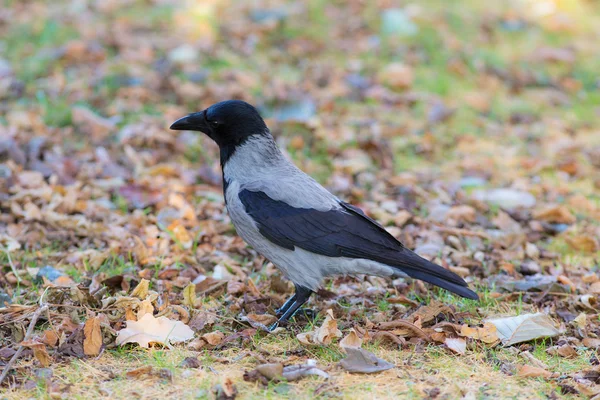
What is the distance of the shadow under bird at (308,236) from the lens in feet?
14.4

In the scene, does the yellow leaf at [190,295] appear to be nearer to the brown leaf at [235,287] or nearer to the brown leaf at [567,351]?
the brown leaf at [235,287]

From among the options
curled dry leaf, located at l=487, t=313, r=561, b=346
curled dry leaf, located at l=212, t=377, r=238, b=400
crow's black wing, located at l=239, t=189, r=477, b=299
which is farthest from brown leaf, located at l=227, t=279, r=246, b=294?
curled dry leaf, located at l=487, t=313, r=561, b=346

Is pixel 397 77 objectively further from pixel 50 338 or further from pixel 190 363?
pixel 50 338

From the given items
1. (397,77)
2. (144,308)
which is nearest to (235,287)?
(144,308)

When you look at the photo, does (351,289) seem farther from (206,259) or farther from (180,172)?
(180,172)

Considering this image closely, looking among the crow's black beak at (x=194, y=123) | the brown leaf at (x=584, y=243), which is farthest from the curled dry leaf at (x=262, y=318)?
the brown leaf at (x=584, y=243)

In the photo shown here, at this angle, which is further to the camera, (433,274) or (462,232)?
(462,232)

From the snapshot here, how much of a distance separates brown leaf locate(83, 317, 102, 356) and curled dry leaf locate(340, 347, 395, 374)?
1.25m

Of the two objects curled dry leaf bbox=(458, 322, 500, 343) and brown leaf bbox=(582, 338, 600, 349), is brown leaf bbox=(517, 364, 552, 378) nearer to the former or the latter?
curled dry leaf bbox=(458, 322, 500, 343)

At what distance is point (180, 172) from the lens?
657cm

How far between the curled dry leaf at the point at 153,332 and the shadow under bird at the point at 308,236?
22.6 inches

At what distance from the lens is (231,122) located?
4980mm

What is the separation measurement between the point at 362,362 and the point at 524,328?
3.30ft

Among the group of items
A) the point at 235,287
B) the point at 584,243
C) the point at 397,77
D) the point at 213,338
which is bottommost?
the point at 584,243
